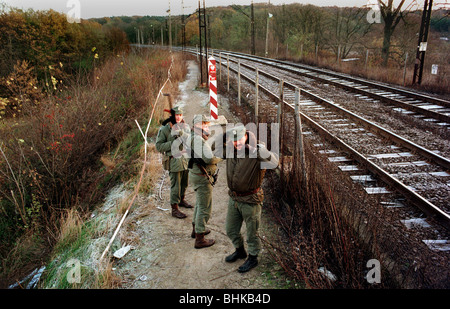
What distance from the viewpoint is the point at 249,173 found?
3.82m

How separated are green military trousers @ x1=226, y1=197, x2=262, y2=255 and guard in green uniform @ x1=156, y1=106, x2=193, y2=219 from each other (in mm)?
1617

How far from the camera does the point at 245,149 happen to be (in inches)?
149

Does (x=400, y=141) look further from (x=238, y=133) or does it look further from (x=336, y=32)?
(x=336, y=32)

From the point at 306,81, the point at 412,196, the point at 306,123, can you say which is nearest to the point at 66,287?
the point at 412,196

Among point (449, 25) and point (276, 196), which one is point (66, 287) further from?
point (449, 25)

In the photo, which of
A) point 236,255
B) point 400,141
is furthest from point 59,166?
point 400,141

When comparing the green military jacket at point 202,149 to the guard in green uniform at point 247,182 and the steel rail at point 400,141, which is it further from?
the steel rail at point 400,141

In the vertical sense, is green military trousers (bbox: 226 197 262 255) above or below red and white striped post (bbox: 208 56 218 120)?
below

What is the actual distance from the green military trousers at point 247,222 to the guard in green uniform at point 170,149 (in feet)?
5.30

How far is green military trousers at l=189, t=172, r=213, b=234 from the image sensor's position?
15.0 ft

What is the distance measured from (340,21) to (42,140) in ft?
115

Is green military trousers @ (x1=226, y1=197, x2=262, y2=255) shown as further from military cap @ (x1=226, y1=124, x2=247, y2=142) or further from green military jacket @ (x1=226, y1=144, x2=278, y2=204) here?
military cap @ (x1=226, y1=124, x2=247, y2=142)

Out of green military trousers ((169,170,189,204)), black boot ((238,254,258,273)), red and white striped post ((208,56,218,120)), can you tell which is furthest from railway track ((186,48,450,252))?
red and white striped post ((208,56,218,120))
